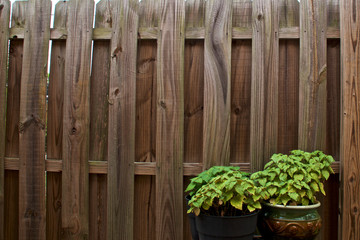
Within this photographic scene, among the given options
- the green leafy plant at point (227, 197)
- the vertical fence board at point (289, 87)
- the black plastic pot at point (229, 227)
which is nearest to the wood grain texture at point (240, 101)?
the vertical fence board at point (289, 87)

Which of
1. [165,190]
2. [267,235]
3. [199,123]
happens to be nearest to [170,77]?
[199,123]

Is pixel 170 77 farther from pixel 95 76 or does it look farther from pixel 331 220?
pixel 331 220

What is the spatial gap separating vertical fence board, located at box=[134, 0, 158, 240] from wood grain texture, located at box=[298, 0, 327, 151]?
117cm

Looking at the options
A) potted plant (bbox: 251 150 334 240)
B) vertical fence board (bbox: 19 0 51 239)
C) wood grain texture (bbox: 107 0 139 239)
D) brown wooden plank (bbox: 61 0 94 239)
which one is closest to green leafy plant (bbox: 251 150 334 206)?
potted plant (bbox: 251 150 334 240)

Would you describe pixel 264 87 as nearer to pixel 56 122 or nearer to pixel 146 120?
pixel 146 120

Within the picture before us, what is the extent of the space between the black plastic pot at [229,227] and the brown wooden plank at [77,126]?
1.11m

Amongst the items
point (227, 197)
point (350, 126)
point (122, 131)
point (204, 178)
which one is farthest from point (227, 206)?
point (350, 126)

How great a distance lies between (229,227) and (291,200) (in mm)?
463

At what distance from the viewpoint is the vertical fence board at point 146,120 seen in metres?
2.58

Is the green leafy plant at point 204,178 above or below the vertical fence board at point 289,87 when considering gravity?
below

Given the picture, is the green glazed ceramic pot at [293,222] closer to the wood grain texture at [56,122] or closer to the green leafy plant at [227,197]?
the green leafy plant at [227,197]

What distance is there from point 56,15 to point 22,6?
1.14 ft

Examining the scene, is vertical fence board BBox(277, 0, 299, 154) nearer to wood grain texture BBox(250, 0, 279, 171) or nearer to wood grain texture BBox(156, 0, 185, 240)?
wood grain texture BBox(250, 0, 279, 171)

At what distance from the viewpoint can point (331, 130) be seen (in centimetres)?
253
